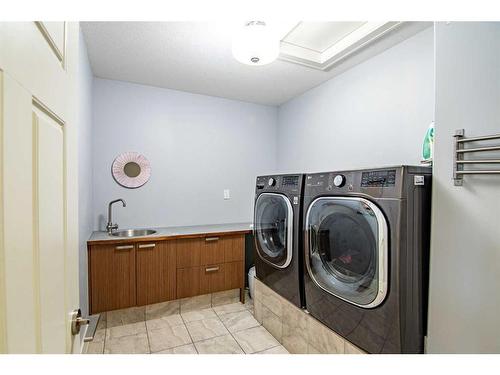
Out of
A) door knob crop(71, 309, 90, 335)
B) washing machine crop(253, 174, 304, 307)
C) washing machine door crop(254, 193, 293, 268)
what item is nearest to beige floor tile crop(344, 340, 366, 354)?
washing machine crop(253, 174, 304, 307)

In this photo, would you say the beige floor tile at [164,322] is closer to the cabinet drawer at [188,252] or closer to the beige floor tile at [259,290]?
the cabinet drawer at [188,252]

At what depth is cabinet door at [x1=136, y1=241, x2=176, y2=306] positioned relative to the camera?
7.79 feet

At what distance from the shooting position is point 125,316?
237 centimetres

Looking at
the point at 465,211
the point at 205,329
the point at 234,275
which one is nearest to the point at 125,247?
the point at 205,329

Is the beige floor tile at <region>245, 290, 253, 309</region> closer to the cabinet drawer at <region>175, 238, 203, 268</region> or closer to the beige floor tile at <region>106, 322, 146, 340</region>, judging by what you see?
the cabinet drawer at <region>175, 238, 203, 268</region>

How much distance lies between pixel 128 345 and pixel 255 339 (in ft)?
3.41

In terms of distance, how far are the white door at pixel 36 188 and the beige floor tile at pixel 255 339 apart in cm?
160

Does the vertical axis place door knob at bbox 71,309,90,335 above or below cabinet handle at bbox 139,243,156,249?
above

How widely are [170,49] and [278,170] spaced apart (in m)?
2.09

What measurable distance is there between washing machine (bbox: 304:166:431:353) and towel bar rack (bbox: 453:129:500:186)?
5.5 inches

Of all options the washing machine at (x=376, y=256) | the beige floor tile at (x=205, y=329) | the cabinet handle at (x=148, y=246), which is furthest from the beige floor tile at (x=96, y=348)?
the washing machine at (x=376, y=256)

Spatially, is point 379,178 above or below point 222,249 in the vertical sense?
above

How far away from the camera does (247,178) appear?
3.54 meters

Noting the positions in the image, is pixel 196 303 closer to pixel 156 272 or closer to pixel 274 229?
pixel 156 272
